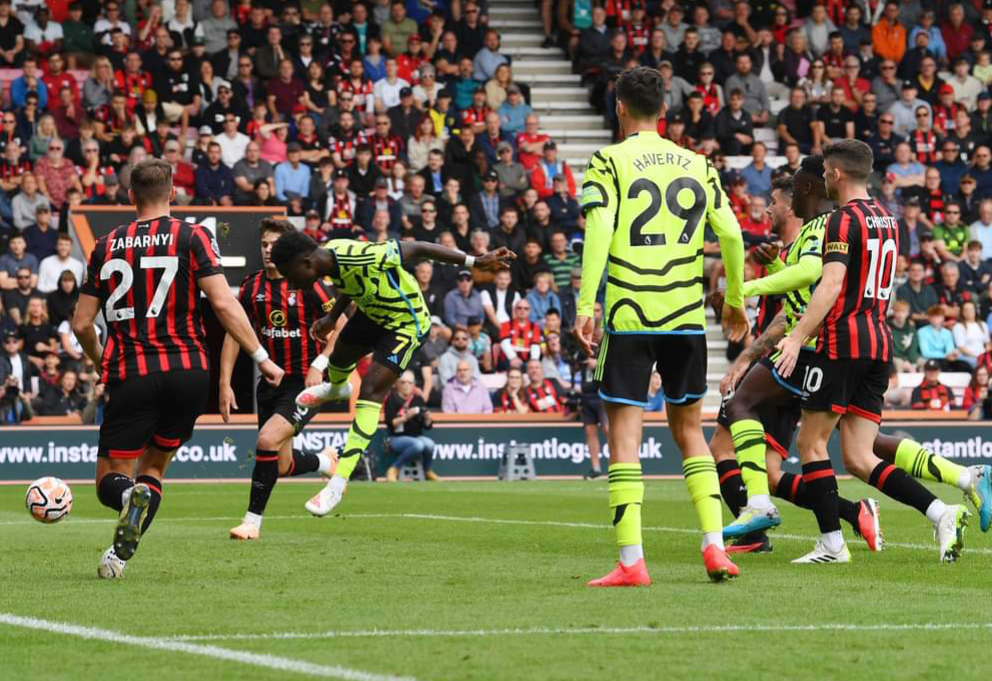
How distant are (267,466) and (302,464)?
1050 mm

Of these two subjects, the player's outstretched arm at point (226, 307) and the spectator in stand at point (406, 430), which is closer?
the player's outstretched arm at point (226, 307)

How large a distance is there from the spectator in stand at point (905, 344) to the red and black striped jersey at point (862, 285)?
53.8 feet

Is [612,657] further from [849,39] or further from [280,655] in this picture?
[849,39]

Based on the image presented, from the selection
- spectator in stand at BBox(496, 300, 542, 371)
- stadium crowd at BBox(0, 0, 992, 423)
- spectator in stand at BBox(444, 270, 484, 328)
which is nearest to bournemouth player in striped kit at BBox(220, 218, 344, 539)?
stadium crowd at BBox(0, 0, 992, 423)

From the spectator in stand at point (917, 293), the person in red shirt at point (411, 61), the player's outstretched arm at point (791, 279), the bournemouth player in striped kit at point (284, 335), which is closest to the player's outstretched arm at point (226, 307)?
the player's outstretched arm at point (791, 279)

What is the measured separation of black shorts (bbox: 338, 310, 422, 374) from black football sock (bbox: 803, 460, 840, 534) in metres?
3.65

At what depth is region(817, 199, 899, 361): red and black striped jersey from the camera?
9.97 m

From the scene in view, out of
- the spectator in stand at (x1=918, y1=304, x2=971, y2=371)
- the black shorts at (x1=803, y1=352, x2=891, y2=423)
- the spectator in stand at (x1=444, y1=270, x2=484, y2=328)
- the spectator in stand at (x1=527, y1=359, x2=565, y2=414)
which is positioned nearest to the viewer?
the black shorts at (x1=803, y1=352, x2=891, y2=423)

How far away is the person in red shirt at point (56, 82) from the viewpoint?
2541cm

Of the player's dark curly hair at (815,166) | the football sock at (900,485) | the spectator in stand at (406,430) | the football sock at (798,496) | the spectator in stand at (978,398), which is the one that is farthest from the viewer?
the spectator in stand at (978,398)

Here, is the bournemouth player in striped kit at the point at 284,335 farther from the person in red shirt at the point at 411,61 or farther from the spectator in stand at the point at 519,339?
the person in red shirt at the point at 411,61

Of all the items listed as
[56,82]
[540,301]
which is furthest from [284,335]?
[56,82]

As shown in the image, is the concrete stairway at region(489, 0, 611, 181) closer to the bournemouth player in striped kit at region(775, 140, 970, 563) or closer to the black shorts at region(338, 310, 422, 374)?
the black shorts at region(338, 310, 422, 374)

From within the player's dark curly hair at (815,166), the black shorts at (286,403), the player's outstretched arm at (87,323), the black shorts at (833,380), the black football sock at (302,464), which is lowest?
the black football sock at (302,464)
